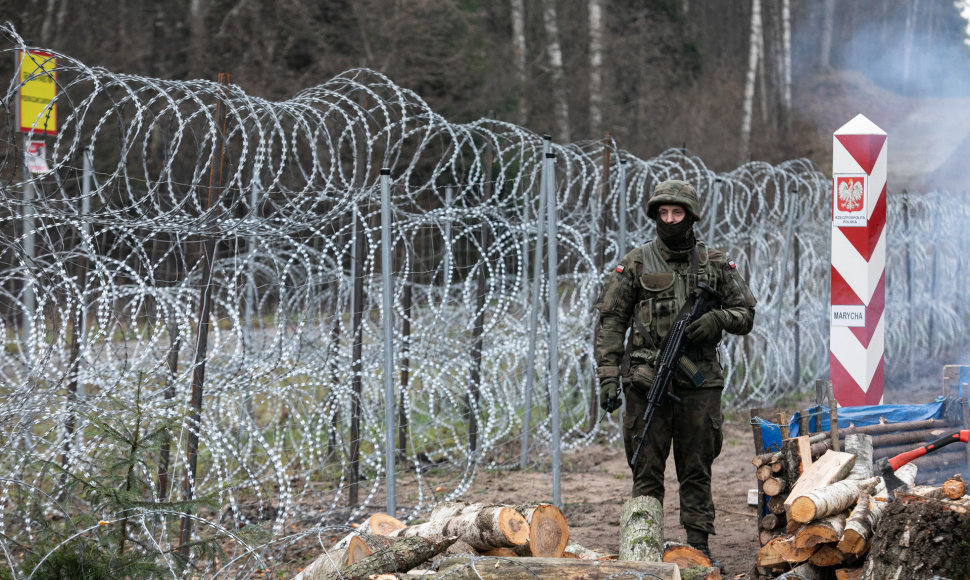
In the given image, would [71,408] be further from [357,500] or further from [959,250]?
[959,250]

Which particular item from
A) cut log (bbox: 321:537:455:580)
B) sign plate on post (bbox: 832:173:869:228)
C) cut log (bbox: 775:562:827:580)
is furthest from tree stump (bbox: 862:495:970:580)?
sign plate on post (bbox: 832:173:869:228)

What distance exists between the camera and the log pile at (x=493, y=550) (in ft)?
12.1

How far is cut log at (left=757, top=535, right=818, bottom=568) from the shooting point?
13.4ft

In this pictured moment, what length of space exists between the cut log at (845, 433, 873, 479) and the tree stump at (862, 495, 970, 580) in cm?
88

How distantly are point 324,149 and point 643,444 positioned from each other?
11.7m

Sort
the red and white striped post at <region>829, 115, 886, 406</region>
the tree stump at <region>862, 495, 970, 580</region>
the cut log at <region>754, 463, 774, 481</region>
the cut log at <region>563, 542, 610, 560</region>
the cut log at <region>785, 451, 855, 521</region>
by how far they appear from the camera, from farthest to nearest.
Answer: the red and white striped post at <region>829, 115, 886, 406</region>
the cut log at <region>754, 463, 774, 481</region>
the cut log at <region>563, 542, 610, 560</region>
the cut log at <region>785, 451, 855, 521</region>
the tree stump at <region>862, 495, 970, 580</region>

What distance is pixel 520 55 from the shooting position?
66.9 ft

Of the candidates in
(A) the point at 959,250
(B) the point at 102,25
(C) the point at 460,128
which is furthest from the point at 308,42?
(C) the point at 460,128

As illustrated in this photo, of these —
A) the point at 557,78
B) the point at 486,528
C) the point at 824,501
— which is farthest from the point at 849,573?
the point at 557,78

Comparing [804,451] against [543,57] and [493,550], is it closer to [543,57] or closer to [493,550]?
[493,550]

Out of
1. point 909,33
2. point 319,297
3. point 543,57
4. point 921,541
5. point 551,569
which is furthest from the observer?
point 909,33

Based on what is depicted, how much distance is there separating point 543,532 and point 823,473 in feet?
4.00

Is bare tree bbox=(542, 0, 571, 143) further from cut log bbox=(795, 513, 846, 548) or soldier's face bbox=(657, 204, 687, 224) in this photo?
cut log bbox=(795, 513, 846, 548)

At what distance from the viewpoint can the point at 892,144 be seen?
100ft
